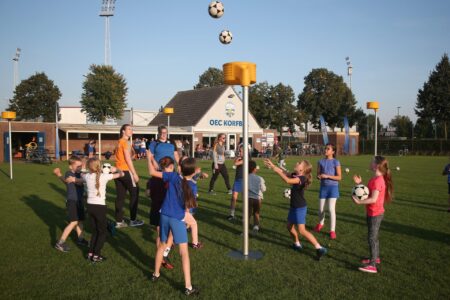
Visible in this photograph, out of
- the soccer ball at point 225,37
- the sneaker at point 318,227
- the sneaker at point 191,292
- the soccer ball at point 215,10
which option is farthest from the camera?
the soccer ball at point 225,37

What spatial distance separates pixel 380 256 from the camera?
226 inches

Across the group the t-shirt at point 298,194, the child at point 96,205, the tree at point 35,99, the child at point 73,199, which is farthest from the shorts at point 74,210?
the tree at point 35,99

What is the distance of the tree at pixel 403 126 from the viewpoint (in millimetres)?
72562

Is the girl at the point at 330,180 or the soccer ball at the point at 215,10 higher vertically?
the soccer ball at the point at 215,10

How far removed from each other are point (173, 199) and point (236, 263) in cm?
172

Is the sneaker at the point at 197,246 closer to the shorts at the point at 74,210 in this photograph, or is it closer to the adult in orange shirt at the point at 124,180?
the adult in orange shirt at the point at 124,180

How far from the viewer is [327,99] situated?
57.6 meters

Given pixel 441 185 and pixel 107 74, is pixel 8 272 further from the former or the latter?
pixel 107 74

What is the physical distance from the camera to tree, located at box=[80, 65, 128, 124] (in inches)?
1449

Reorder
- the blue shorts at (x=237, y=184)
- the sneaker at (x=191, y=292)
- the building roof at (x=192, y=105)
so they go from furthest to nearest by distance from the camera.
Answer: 1. the building roof at (x=192, y=105)
2. the blue shorts at (x=237, y=184)
3. the sneaker at (x=191, y=292)

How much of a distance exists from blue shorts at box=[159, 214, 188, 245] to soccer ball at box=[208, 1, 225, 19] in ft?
32.5

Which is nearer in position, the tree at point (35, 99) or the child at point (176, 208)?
the child at point (176, 208)

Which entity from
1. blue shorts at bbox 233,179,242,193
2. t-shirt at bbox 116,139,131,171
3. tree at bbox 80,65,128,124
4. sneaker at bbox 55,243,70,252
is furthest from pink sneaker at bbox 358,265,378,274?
tree at bbox 80,65,128,124

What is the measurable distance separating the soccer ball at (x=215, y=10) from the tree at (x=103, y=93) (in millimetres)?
26909
